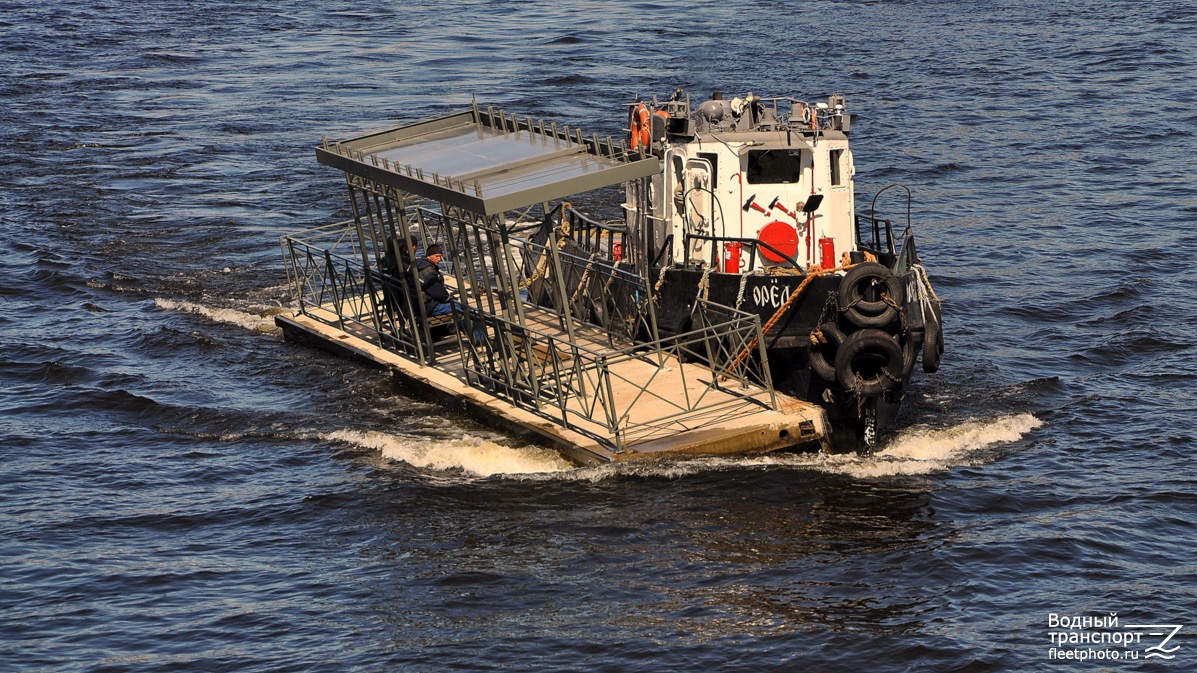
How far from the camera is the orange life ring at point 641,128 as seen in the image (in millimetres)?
23423

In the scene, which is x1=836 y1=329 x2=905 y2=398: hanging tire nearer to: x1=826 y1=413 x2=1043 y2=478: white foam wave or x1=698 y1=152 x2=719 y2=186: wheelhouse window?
x1=826 y1=413 x2=1043 y2=478: white foam wave

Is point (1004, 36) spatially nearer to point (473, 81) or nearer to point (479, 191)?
point (473, 81)

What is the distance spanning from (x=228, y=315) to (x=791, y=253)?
11.0 metres

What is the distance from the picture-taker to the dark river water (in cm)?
1675

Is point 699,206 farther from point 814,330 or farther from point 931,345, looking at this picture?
point 931,345

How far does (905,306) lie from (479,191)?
5872 mm

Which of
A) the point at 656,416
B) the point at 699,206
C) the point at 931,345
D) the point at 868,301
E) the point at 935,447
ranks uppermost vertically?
the point at 699,206

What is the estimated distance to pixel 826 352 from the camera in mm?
20797

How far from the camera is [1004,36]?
50625mm

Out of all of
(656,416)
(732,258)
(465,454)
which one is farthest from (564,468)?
(732,258)

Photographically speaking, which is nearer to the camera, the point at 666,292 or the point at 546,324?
the point at 666,292

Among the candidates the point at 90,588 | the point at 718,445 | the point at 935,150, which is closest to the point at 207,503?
the point at 90,588

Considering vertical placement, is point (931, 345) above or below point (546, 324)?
above

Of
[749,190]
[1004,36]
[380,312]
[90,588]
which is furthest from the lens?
[1004,36]
